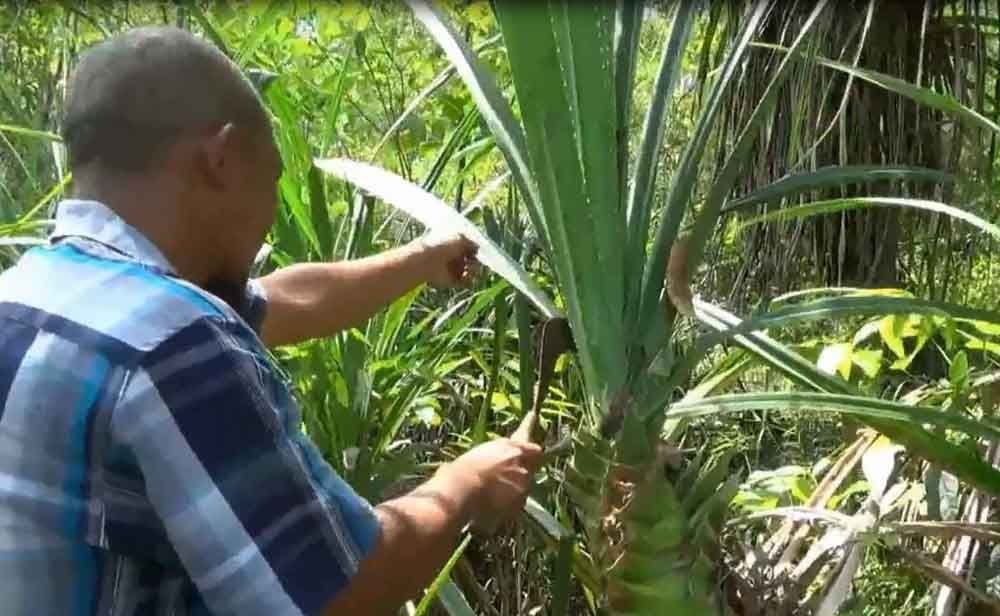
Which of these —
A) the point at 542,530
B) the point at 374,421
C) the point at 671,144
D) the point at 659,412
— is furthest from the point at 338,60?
the point at 659,412

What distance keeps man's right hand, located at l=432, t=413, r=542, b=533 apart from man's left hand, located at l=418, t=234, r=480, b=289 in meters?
0.39

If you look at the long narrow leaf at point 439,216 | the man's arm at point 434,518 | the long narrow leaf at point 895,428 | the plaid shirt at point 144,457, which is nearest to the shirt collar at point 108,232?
the plaid shirt at point 144,457

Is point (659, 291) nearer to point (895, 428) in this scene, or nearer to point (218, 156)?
point (895, 428)

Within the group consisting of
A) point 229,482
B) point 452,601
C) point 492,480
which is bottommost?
point 452,601

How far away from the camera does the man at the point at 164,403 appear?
0.94 meters

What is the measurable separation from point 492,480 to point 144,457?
0.36m

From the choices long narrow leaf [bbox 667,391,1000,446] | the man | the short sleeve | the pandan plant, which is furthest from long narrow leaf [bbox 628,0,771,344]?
the short sleeve

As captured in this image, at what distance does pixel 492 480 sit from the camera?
1.19 meters

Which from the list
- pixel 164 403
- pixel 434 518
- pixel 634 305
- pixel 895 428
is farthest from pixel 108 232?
pixel 895 428

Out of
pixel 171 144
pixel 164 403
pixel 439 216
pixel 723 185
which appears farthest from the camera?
pixel 439 216

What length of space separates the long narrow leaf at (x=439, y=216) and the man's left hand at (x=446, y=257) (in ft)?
0.38

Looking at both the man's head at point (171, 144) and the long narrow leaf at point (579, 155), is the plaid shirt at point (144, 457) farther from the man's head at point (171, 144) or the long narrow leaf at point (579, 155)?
the long narrow leaf at point (579, 155)

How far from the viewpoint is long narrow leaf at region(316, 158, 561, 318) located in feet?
4.34

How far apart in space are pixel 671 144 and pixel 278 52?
1.00 meters
